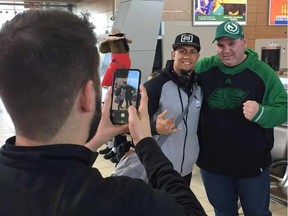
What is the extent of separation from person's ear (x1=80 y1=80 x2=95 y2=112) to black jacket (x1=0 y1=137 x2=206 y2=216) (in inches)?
3.5

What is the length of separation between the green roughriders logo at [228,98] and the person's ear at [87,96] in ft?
4.84

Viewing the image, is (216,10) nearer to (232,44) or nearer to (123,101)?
(232,44)

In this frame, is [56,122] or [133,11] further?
[133,11]

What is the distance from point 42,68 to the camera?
26.1 inches

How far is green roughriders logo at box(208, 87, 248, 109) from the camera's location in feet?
6.86

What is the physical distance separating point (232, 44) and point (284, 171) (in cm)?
173

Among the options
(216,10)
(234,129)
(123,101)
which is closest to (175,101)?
(234,129)

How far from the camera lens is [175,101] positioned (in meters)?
2.08

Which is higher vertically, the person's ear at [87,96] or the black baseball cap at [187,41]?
the black baseball cap at [187,41]

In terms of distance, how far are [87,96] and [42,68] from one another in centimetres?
12

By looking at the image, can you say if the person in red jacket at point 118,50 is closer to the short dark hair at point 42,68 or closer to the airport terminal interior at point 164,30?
the airport terminal interior at point 164,30

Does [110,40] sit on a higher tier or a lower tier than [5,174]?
higher

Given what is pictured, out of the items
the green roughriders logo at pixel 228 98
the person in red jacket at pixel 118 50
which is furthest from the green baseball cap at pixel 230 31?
the person in red jacket at pixel 118 50

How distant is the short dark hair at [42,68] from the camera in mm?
666
